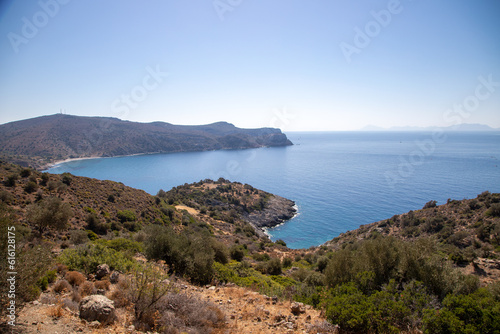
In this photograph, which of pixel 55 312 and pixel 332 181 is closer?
pixel 55 312

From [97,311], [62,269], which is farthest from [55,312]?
[62,269]

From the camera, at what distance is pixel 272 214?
2470 inches

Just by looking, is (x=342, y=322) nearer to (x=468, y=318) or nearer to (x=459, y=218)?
(x=468, y=318)

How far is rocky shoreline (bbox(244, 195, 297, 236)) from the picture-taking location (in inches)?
2330

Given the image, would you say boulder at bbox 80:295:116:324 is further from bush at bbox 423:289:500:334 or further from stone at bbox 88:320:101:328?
bush at bbox 423:289:500:334

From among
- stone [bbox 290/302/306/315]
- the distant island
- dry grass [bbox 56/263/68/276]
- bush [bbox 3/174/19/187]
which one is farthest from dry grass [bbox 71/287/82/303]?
the distant island

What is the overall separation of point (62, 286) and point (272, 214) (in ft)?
188

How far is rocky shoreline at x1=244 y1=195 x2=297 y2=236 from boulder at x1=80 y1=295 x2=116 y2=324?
50.8m

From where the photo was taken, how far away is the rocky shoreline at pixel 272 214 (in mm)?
59188

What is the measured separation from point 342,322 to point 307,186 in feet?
275

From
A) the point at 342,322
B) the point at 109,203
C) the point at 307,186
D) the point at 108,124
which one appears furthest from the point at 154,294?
the point at 108,124

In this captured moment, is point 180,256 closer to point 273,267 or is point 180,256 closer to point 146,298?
point 146,298

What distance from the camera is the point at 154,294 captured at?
611 centimetres

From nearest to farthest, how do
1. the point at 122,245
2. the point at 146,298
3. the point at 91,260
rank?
the point at 146,298
the point at 91,260
the point at 122,245
